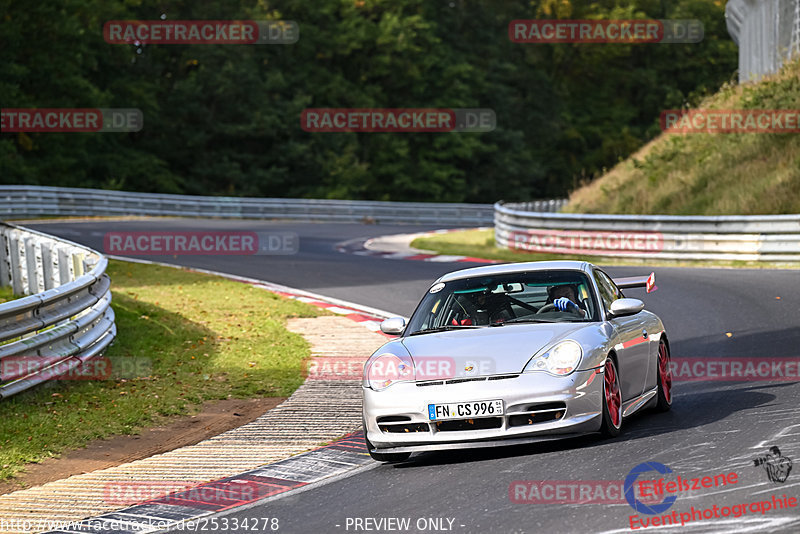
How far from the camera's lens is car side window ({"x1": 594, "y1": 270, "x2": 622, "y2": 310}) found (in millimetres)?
8755

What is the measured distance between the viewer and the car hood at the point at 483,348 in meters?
7.46

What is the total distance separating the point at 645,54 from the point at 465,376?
75.2m

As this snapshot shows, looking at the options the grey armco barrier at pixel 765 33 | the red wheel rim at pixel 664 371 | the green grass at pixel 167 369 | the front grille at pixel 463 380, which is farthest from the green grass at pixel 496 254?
the front grille at pixel 463 380

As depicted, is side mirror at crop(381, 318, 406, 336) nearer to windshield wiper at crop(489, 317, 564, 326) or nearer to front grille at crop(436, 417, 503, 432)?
windshield wiper at crop(489, 317, 564, 326)

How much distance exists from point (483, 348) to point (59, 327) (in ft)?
15.8

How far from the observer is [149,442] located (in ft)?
29.3

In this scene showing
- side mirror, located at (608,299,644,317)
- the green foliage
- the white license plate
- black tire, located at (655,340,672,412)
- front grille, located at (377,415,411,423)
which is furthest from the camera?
the green foliage

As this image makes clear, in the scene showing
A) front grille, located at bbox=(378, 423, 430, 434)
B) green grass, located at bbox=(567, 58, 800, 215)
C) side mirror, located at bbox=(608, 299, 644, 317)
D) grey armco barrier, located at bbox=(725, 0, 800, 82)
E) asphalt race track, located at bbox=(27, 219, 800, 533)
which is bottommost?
asphalt race track, located at bbox=(27, 219, 800, 533)

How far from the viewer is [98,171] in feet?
180

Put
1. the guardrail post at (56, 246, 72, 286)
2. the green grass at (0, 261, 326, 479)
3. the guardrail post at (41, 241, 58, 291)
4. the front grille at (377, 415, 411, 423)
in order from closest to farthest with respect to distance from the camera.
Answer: the front grille at (377, 415, 411, 423) → the green grass at (0, 261, 326, 479) → the guardrail post at (56, 246, 72, 286) → the guardrail post at (41, 241, 58, 291)

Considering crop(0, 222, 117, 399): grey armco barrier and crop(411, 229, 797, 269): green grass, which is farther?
crop(411, 229, 797, 269): green grass

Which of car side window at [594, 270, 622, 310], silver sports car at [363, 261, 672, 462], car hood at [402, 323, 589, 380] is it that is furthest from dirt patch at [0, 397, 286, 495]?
car side window at [594, 270, 622, 310]

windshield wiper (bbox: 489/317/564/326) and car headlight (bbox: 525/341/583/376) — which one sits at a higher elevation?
windshield wiper (bbox: 489/317/564/326)

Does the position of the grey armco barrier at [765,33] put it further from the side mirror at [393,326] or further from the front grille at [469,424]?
the front grille at [469,424]
